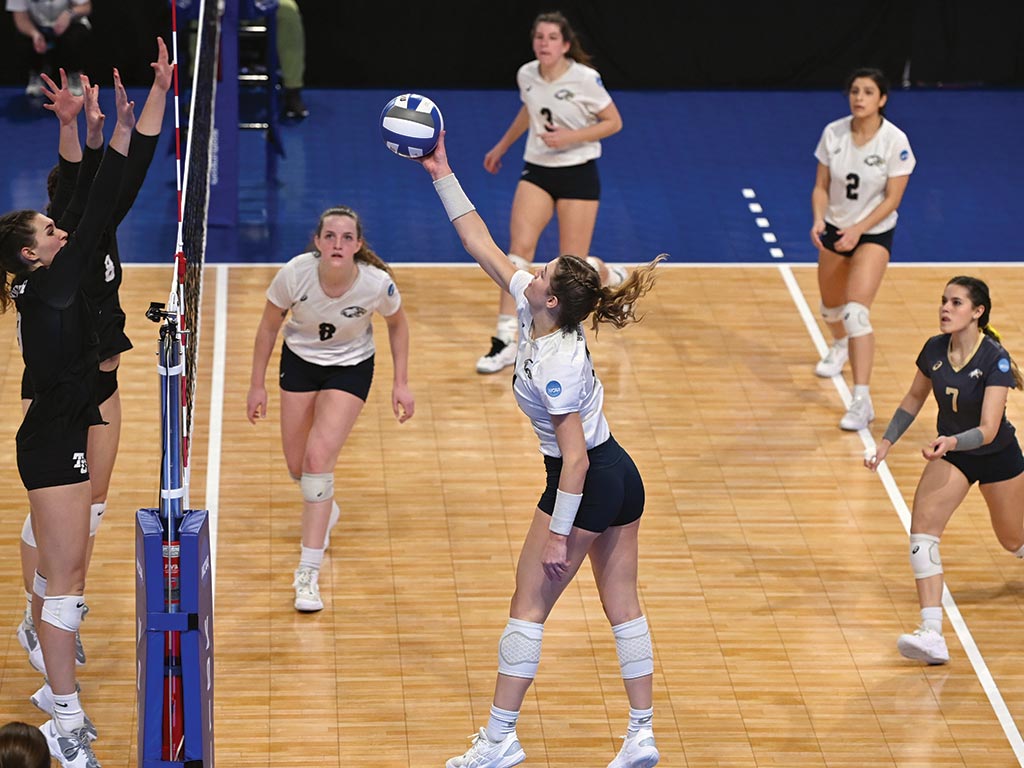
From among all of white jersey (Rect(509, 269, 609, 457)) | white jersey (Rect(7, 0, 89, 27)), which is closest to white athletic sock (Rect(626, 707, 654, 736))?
white jersey (Rect(509, 269, 609, 457))

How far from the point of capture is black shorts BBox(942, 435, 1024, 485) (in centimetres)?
750

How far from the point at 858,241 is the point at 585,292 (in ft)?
14.0

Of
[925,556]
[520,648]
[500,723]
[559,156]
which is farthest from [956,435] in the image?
[559,156]

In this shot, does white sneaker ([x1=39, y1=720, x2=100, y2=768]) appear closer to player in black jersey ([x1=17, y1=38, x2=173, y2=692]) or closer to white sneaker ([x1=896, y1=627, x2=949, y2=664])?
player in black jersey ([x1=17, y1=38, x2=173, y2=692])

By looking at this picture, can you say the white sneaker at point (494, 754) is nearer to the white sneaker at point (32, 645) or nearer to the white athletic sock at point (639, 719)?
the white athletic sock at point (639, 719)

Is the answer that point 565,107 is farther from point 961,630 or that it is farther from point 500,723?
point 500,723

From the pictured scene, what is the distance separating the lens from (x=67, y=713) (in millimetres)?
6469

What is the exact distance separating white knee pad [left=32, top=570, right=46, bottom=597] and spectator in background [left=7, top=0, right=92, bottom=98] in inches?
331

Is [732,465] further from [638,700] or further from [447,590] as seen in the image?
[638,700]

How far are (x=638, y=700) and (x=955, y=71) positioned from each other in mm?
11109

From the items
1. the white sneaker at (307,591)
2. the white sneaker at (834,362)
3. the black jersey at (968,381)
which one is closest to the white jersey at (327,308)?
the white sneaker at (307,591)

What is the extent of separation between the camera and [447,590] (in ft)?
26.4

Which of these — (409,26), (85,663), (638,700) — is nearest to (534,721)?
(638,700)

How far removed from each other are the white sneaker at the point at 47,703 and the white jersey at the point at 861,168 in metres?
5.42
